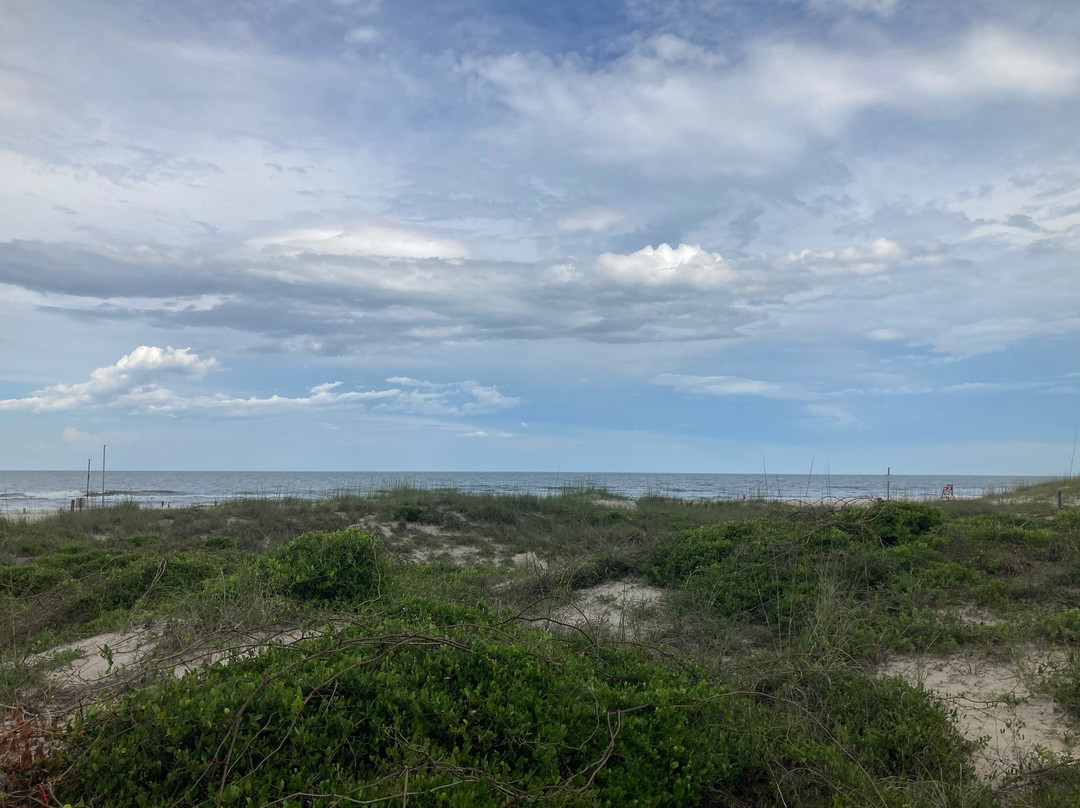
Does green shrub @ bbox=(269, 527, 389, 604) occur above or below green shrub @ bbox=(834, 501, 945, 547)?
below

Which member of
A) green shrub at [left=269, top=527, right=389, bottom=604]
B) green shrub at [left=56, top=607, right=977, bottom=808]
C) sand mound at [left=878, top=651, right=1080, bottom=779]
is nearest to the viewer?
green shrub at [left=56, top=607, right=977, bottom=808]

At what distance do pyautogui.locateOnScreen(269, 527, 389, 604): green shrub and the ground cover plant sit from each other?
27mm

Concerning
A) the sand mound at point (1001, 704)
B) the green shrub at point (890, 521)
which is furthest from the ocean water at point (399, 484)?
the sand mound at point (1001, 704)

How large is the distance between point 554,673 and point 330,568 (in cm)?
440

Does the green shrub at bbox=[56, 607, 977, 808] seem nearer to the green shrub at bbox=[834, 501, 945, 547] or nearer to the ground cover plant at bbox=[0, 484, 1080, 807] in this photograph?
the ground cover plant at bbox=[0, 484, 1080, 807]

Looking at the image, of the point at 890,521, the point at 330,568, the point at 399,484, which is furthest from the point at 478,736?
the point at 399,484

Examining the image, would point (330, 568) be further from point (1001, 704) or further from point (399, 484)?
point (399, 484)

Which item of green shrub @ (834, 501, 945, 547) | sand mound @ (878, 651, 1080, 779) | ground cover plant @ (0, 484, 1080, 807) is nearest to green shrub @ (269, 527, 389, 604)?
ground cover plant @ (0, 484, 1080, 807)

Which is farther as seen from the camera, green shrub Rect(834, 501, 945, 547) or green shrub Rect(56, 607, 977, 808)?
green shrub Rect(834, 501, 945, 547)

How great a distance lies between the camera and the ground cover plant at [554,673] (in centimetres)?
321

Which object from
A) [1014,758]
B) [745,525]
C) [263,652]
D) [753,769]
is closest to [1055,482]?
[745,525]

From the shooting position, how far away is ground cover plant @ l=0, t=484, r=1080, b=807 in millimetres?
3207

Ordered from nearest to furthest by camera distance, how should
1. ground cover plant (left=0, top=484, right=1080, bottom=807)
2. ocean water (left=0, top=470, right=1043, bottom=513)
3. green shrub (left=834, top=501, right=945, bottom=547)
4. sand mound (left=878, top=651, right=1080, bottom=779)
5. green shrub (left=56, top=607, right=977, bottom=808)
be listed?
green shrub (left=56, top=607, right=977, bottom=808) < ground cover plant (left=0, top=484, right=1080, bottom=807) < sand mound (left=878, top=651, right=1080, bottom=779) < green shrub (left=834, top=501, right=945, bottom=547) < ocean water (left=0, top=470, right=1043, bottom=513)

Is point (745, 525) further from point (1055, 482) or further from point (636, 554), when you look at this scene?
point (1055, 482)
